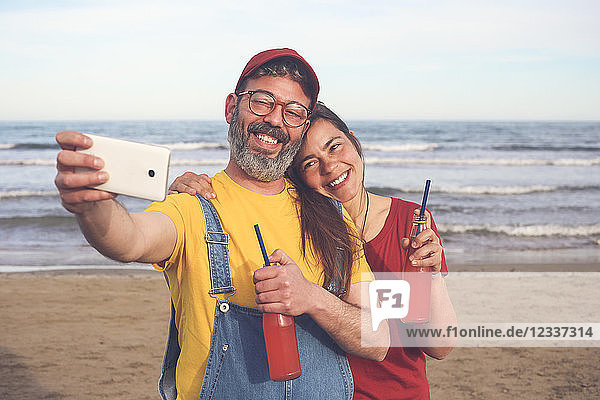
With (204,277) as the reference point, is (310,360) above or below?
below

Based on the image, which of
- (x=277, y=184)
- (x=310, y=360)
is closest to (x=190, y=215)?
(x=277, y=184)

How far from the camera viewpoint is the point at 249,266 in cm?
Result: 240

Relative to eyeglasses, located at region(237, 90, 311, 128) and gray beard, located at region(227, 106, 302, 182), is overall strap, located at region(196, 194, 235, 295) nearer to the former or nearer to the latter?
gray beard, located at region(227, 106, 302, 182)

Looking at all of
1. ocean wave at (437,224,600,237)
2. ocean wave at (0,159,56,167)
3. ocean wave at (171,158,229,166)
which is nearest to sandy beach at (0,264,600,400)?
ocean wave at (437,224,600,237)

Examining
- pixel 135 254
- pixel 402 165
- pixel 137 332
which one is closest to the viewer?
pixel 135 254

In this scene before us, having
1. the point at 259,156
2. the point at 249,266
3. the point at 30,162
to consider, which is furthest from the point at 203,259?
the point at 30,162

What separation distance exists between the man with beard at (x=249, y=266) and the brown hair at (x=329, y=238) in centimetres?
2

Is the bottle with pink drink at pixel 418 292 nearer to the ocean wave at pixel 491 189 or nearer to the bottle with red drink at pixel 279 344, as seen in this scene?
the bottle with red drink at pixel 279 344

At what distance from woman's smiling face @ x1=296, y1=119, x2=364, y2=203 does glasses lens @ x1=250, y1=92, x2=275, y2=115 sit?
1.84ft

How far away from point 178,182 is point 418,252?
1020 mm

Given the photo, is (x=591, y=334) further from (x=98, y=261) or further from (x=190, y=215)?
(x=98, y=261)

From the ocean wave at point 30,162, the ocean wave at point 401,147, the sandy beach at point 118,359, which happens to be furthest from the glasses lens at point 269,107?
the ocean wave at point 401,147

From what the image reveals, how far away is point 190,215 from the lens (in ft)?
7.78

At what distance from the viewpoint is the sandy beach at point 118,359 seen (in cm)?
571
